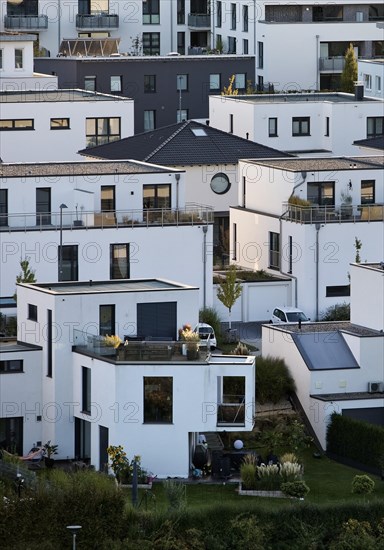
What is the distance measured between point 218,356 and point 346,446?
359 cm

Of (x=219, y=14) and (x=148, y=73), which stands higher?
(x=219, y=14)

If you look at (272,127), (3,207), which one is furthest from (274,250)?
(272,127)

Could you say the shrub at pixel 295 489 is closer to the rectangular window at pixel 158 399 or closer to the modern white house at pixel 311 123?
the rectangular window at pixel 158 399

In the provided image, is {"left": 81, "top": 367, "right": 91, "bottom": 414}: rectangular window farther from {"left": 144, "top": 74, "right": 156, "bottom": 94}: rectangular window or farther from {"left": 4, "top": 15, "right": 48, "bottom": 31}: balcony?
{"left": 4, "top": 15, "right": 48, "bottom": 31}: balcony

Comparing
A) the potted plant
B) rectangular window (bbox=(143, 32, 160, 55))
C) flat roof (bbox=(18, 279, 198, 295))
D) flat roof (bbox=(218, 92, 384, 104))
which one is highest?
rectangular window (bbox=(143, 32, 160, 55))

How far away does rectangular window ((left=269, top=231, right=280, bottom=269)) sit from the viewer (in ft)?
224

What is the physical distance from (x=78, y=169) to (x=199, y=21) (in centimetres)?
5217

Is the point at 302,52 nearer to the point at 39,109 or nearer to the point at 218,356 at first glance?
the point at 39,109

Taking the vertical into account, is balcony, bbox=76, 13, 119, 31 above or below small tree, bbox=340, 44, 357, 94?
above

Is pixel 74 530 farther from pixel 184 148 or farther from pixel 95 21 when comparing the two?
pixel 95 21

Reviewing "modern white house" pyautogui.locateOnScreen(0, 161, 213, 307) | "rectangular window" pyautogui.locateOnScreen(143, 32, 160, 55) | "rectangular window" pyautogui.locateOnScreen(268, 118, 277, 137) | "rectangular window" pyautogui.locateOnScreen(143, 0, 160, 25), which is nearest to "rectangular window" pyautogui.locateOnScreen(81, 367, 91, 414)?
"modern white house" pyautogui.locateOnScreen(0, 161, 213, 307)

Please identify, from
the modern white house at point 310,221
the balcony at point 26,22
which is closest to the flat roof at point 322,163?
the modern white house at point 310,221

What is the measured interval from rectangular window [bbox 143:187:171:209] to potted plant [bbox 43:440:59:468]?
51.7ft

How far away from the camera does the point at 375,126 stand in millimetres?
85875
